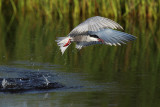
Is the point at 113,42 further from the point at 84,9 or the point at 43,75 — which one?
the point at 84,9

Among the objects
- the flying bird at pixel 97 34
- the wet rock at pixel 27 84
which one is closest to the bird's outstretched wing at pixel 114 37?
the flying bird at pixel 97 34

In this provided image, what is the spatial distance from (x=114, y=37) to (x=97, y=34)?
398 millimetres

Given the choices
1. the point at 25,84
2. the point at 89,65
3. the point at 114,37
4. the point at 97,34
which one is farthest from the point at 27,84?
the point at 89,65

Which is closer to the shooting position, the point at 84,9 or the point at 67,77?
the point at 67,77

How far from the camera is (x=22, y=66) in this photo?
8.93 m

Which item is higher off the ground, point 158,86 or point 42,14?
point 42,14

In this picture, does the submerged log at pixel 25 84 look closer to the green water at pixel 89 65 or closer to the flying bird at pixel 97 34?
the green water at pixel 89 65

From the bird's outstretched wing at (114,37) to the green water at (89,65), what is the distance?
699mm

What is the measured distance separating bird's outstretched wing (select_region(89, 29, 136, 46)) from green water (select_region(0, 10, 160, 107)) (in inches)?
27.5

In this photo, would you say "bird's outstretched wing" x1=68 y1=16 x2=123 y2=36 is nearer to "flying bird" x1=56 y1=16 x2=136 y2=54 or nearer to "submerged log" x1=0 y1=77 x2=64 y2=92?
"flying bird" x1=56 y1=16 x2=136 y2=54

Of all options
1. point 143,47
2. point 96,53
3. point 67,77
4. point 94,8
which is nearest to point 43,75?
point 67,77

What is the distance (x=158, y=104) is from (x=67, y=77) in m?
2.16

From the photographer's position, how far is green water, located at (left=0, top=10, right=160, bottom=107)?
21.3ft

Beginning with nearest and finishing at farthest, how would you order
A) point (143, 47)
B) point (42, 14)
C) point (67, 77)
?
1. point (67, 77)
2. point (143, 47)
3. point (42, 14)
